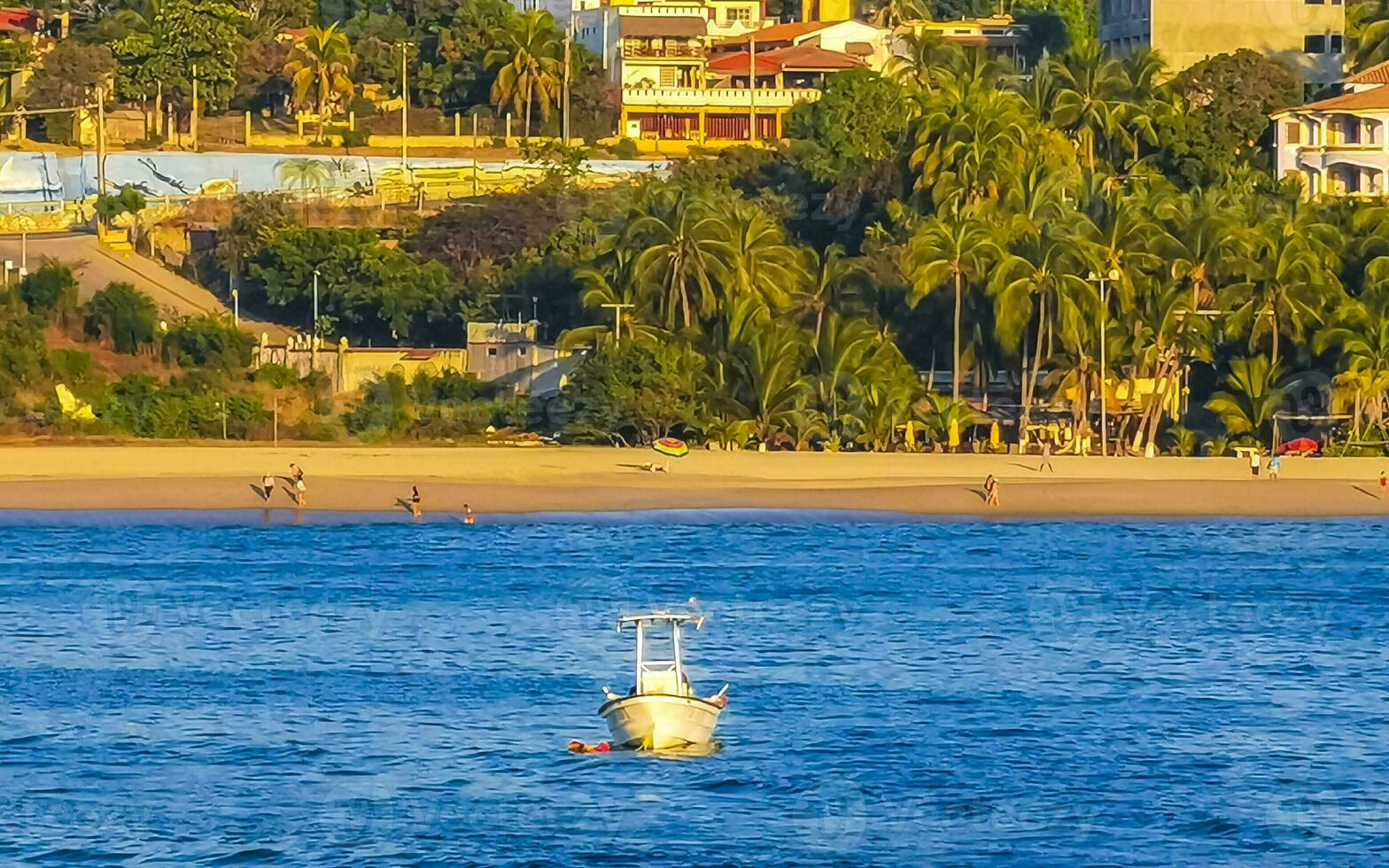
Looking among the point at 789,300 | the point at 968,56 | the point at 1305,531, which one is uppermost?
the point at 968,56

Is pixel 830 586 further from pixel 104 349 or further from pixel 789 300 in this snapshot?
pixel 104 349

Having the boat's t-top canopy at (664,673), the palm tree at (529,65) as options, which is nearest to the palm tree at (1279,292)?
the palm tree at (529,65)

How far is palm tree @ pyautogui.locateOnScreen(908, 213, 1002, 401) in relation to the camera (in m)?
69.8

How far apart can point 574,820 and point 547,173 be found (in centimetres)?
6485

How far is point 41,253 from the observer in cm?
8362

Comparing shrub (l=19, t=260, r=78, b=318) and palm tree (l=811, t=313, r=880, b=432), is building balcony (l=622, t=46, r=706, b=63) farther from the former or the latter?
palm tree (l=811, t=313, r=880, b=432)

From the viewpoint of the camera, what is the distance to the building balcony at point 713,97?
330 feet

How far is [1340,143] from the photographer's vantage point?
87.3m

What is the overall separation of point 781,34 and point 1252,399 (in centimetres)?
4545

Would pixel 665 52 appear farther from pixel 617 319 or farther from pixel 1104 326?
pixel 1104 326

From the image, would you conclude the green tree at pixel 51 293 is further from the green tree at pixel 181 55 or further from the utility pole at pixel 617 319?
the green tree at pixel 181 55

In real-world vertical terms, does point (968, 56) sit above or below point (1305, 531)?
above

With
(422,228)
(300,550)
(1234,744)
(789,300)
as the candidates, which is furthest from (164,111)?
(1234,744)

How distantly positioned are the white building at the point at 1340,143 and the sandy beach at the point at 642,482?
24.9 meters
